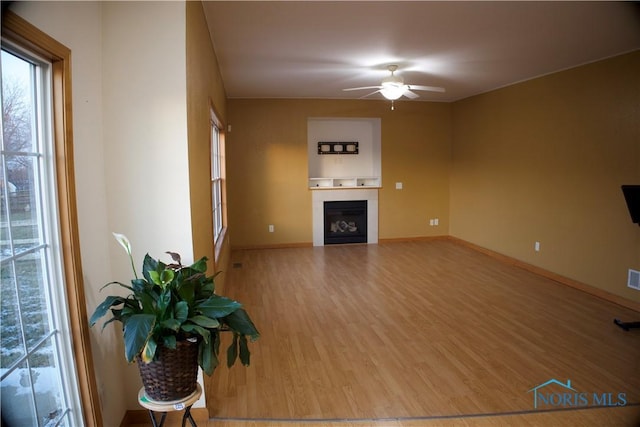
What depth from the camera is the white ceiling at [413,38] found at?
2.85 metres

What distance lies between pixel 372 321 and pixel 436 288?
4.19ft

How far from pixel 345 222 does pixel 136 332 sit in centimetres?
582

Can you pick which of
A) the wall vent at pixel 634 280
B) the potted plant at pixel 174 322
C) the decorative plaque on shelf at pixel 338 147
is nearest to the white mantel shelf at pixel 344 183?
the decorative plaque on shelf at pixel 338 147

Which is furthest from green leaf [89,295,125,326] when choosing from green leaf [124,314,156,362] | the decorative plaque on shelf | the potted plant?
the decorative plaque on shelf

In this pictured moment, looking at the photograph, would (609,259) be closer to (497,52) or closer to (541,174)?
(541,174)

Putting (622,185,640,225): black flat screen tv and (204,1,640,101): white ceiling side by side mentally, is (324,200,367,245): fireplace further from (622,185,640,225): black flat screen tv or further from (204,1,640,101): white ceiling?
(622,185,640,225): black flat screen tv

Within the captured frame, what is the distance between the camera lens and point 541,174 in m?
5.11

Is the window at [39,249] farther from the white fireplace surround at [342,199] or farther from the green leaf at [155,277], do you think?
the white fireplace surround at [342,199]

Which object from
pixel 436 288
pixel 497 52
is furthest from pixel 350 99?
pixel 436 288

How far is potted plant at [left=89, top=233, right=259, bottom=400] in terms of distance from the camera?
4.95 feet

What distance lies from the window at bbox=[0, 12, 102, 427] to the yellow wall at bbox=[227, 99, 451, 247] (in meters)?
4.96

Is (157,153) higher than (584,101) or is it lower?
lower

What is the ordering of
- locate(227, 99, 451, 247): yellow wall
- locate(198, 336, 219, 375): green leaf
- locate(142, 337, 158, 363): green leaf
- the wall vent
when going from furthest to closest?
1. locate(227, 99, 451, 247): yellow wall
2. the wall vent
3. locate(198, 336, 219, 375): green leaf
4. locate(142, 337, 158, 363): green leaf

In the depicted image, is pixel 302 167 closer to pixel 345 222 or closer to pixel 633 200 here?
pixel 345 222
